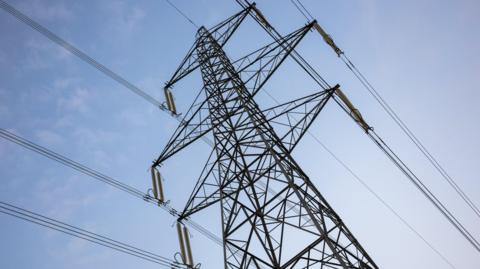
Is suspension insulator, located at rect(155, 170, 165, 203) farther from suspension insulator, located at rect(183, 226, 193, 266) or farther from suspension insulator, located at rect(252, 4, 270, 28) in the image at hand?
suspension insulator, located at rect(252, 4, 270, 28)

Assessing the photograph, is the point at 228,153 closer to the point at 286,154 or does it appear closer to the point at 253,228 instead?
the point at 286,154

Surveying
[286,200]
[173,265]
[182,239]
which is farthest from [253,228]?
[182,239]

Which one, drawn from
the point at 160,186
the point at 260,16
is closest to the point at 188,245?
the point at 160,186

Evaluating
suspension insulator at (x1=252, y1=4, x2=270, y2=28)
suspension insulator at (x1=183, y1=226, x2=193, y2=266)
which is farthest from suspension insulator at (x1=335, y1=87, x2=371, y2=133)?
suspension insulator at (x1=183, y1=226, x2=193, y2=266)

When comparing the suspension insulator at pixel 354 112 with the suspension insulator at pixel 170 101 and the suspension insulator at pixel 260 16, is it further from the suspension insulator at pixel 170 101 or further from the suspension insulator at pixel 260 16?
the suspension insulator at pixel 170 101

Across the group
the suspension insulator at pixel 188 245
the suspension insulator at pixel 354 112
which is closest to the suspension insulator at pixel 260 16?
the suspension insulator at pixel 354 112

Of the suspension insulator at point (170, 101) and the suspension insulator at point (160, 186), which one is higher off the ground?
the suspension insulator at point (170, 101)

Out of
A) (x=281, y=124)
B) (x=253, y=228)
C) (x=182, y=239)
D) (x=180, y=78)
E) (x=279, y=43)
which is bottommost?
(x=253, y=228)

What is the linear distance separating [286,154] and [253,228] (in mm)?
1795

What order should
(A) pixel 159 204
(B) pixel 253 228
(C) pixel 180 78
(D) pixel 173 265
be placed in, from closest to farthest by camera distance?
(B) pixel 253 228 < (D) pixel 173 265 < (A) pixel 159 204 < (C) pixel 180 78

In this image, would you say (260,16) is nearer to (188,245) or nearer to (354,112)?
(354,112)

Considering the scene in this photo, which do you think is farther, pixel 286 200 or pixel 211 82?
pixel 211 82

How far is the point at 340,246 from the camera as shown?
544 centimetres

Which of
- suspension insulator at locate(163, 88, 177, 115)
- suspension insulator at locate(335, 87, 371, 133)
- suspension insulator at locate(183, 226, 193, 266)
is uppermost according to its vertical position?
suspension insulator at locate(163, 88, 177, 115)
